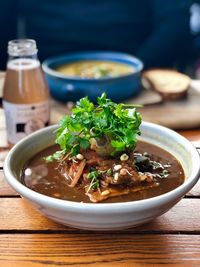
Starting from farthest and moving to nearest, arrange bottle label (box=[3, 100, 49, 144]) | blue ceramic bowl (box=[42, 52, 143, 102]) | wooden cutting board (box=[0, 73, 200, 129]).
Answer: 1. blue ceramic bowl (box=[42, 52, 143, 102])
2. wooden cutting board (box=[0, 73, 200, 129])
3. bottle label (box=[3, 100, 49, 144])

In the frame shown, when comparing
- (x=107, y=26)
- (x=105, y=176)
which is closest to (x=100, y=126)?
(x=105, y=176)

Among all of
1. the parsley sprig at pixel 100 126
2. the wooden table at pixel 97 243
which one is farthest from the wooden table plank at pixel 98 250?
the parsley sprig at pixel 100 126

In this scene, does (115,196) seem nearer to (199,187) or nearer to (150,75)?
(199,187)

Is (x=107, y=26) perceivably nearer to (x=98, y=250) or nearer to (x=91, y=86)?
(x=91, y=86)

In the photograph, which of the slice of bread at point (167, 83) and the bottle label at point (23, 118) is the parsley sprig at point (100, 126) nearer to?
the bottle label at point (23, 118)

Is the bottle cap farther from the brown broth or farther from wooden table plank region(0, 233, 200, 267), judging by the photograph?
wooden table plank region(0, 233, 200, 267)

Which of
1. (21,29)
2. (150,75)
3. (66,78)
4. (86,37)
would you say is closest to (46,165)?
(66,78)

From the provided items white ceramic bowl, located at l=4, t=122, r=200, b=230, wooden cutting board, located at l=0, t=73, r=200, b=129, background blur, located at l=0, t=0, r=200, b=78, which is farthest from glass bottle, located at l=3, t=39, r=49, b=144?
background blur, located at l=0, t=0, r=200, b=78
